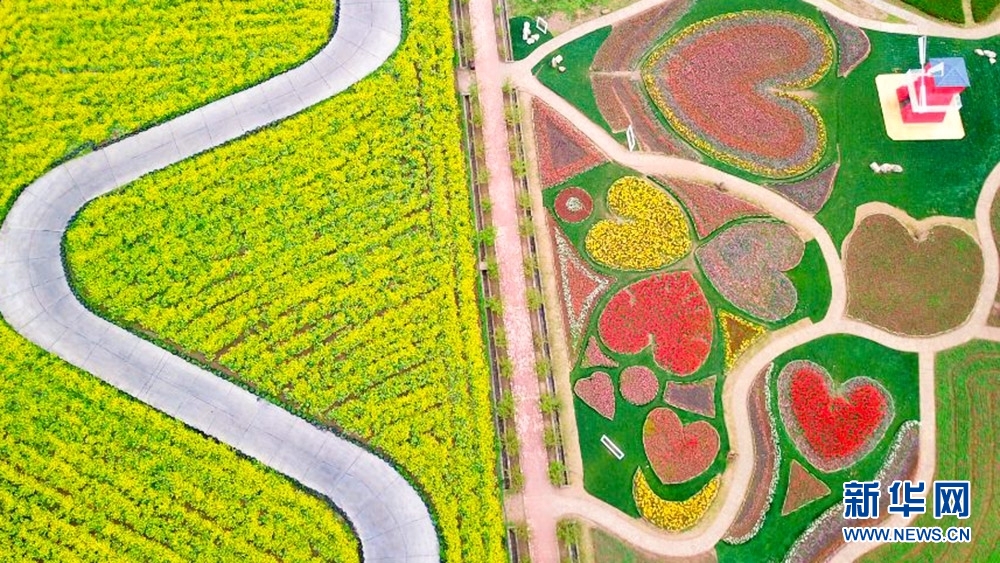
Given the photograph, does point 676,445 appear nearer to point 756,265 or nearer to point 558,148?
point 756,265

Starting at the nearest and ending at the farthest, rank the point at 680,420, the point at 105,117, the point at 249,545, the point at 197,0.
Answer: the point at 249,545 → the point at 680,420 → the point at 105,117 → the point at 197,0

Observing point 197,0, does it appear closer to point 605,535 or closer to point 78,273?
point 78,273

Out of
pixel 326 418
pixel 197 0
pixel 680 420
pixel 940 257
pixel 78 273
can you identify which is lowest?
pixel 326 418

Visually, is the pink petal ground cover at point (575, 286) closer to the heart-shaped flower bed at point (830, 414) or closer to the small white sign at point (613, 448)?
the small white sign at point (613, 448)

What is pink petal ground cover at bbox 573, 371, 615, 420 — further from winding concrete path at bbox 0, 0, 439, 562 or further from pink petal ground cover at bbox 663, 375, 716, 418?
winding concrete path at bbox 0, 0, 439, 562

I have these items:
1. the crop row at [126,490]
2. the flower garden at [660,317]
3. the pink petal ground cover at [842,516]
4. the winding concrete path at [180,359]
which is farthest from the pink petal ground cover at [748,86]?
the crop row at [126,490]

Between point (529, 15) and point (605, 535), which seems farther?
point (529, 15)

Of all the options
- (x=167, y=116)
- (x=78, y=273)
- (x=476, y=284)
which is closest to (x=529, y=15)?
(x=476, y=284)

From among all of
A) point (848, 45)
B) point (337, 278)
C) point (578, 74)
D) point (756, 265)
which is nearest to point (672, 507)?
point (756, 265)
